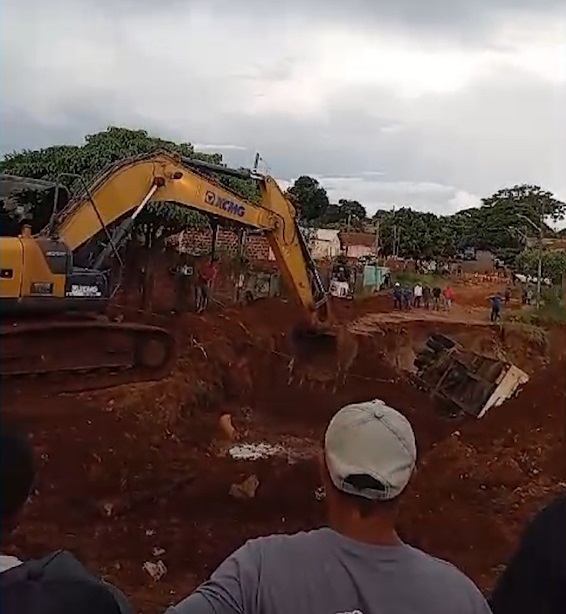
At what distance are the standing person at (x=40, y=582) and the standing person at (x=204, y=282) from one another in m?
13.0

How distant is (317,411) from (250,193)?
30.1 feet

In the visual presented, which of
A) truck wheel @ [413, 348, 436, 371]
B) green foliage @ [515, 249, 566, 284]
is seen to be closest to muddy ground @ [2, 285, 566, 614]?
truck wheel @ [413, 348, 436, 371]

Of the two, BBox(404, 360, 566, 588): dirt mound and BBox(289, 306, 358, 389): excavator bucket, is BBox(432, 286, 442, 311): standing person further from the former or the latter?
BBox(404, 360, 566, 588): dirt mound

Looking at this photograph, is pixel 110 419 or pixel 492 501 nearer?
pixel 492 501

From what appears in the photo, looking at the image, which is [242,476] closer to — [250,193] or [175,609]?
[175,609]

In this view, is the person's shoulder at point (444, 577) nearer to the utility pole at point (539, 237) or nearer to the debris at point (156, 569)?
the debris at point (156, 569)

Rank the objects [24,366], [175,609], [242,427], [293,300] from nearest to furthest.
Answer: [175,609] → [24,366] → [242,427] → [293,300]

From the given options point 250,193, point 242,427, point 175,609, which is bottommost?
point 242,427

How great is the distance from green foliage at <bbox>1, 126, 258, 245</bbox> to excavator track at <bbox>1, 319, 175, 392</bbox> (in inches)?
320

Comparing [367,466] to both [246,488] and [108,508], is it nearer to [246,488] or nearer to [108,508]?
[108,508]

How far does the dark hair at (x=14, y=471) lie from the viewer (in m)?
1.55

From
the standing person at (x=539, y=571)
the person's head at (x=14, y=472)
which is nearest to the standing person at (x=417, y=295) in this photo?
the standing person at (x=539, y=571)

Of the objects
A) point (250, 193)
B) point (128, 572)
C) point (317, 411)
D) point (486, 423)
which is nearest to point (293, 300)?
point (317, 411)

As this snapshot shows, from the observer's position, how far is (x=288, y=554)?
1550 millimetres
